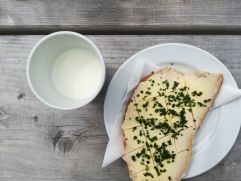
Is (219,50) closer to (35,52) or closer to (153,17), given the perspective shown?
(153,17)

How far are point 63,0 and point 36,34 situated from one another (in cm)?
10

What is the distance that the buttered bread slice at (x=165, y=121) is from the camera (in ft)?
2.82

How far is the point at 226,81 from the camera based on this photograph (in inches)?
33.7

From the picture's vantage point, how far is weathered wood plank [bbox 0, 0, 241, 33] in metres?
0.90

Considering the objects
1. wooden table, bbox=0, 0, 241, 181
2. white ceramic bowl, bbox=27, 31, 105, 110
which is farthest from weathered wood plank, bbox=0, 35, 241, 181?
white ceramic bowl, bbox=27, 31, 105, 110

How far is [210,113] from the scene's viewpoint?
0.87 metres

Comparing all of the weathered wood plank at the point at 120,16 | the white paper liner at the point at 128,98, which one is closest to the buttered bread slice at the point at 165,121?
the white paper liner at the point at 128,98

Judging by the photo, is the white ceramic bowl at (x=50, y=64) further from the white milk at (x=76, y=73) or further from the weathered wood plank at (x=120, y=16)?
the weathered wood plank at (x=120, y=16)

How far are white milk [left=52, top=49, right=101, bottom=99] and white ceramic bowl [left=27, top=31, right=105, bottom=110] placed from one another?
13mm

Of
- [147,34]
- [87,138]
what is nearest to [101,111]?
[87,138]

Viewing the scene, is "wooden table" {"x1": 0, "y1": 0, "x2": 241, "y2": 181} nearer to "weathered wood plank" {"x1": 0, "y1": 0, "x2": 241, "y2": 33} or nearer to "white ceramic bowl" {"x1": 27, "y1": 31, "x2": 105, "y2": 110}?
"weathered wood plank" {"x1": 0, "y1": 0, "x2": 241, "y2": 33}

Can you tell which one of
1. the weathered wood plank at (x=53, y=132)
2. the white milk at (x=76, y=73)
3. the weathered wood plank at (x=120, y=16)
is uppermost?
the weathered wood plank at (x=120, y=16)

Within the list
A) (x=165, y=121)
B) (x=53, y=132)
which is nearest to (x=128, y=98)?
(x=165, y=121)

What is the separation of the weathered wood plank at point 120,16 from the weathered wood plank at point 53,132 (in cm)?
3
